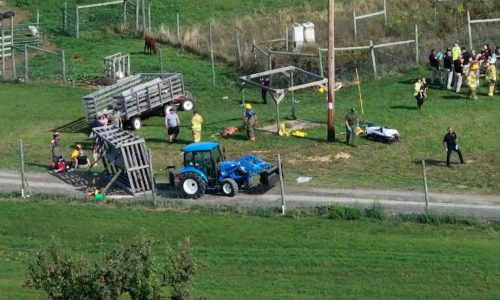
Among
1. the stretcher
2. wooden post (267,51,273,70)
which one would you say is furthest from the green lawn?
wooden post (267,51,273,70)

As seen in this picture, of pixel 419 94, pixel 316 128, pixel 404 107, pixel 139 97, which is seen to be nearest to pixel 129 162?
pixel 139 97

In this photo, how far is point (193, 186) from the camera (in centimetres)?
3750

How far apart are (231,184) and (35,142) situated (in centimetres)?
1148

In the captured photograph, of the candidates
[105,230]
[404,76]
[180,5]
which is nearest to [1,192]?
[105,230]

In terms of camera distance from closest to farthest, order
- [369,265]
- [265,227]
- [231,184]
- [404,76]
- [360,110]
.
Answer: [369,265] → [265,227] → [231,184] → [360,110] → [404,76]

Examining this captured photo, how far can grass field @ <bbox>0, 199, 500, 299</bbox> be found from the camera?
96.4 ft

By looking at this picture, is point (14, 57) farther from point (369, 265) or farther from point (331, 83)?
point (369, 265)

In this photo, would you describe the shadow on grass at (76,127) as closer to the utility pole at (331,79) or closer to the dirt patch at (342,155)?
the utility pole at (331,79)

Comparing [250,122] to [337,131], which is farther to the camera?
[337,131]

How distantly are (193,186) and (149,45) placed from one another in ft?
75.0

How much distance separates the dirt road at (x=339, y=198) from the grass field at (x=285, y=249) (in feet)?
5.28

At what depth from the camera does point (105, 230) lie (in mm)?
34375

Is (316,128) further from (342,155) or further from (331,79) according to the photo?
(342,155)

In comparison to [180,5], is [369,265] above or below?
below
